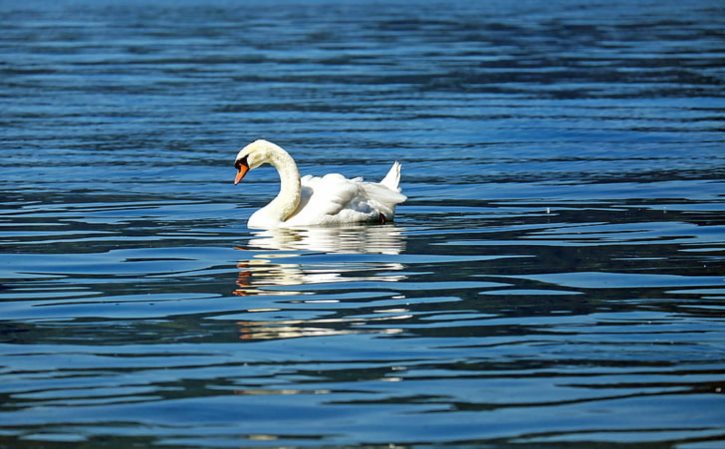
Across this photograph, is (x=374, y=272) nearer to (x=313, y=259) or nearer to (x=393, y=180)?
(x=313, y=259)

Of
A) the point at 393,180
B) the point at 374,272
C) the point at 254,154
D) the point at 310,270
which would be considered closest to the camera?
the point at 374,272

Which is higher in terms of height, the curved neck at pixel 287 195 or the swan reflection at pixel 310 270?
the curved neck at pixel 287 195

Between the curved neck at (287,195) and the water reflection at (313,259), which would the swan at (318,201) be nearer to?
the curved neck at (287,195)

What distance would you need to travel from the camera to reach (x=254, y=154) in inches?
627

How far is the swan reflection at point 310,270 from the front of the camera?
10234mm

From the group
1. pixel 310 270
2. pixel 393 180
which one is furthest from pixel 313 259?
pixel 393 180

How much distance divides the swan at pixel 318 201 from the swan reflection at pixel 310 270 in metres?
0.16

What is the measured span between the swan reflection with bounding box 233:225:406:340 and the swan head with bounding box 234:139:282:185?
1.13 m

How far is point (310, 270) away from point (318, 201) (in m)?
2.93

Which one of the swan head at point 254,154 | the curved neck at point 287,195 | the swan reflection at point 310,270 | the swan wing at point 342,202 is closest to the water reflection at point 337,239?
the swan reflection at point 310,270

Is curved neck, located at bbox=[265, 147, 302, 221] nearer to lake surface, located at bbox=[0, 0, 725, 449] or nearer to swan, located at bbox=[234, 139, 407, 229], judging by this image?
swan, located at bbox=[234, 139, 407, 229]

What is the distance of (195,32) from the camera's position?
55.9m

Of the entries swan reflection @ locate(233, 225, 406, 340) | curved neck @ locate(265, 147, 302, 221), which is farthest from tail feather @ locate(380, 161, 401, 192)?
curved neck @ locate(265, 147, 302, 221)

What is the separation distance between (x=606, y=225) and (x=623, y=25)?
1702 inches
